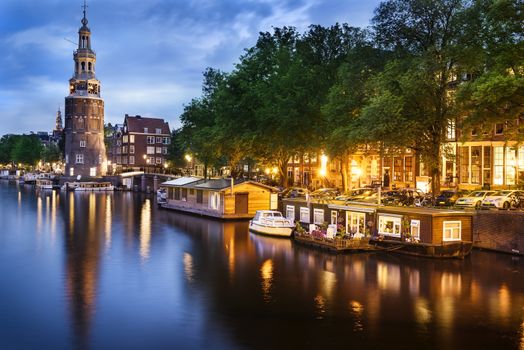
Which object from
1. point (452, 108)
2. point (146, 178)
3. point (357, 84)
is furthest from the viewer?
point (146, 178)

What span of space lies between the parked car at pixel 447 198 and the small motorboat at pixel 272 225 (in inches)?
505

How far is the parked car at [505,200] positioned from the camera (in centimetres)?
4400

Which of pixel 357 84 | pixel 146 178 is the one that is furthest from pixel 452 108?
pixel 146 178

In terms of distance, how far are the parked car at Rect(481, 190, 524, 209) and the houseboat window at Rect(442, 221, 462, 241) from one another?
5.72 meters

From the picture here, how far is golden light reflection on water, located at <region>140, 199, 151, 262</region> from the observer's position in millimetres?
42884

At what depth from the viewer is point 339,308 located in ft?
87.6

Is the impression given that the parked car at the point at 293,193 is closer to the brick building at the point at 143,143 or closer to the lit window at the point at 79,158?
the lit window at the point at 79,158

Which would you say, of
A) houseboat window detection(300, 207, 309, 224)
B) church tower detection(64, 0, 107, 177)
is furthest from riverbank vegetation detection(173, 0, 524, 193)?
church tower detection(64, 0, 107, 177)

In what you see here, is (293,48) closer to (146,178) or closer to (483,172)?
(483,172)

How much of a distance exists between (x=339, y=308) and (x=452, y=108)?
2759 cm

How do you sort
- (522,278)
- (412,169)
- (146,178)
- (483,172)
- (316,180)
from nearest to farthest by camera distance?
(522,278), (483,172), (412,169), (316,180), (146,178)

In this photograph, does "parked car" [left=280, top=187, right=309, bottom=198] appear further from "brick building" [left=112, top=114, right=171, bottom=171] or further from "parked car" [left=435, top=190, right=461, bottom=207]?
"brick building" [left=112, top=114, right=171, bottom=171]

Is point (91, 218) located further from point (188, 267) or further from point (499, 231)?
point (499, 231)

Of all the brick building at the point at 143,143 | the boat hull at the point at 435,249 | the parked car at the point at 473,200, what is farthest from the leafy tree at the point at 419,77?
the brick building at the point at 143,143
